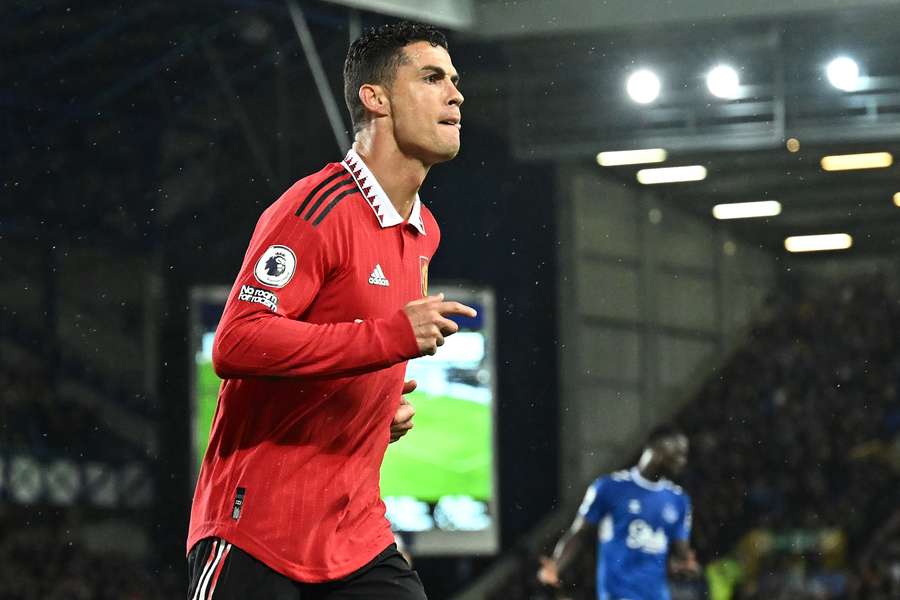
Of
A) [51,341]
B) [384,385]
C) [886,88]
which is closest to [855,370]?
[886,88]

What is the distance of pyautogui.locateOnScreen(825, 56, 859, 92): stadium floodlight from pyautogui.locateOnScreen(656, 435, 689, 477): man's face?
5.11 m

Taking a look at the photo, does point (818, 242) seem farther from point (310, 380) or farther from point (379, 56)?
point (310, 380)

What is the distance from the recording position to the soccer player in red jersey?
90.5 inches

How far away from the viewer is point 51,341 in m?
13.4

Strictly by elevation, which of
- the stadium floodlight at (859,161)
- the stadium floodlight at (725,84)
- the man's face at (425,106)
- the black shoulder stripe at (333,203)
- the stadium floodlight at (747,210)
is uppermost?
the stadium floodlight at (725,84)

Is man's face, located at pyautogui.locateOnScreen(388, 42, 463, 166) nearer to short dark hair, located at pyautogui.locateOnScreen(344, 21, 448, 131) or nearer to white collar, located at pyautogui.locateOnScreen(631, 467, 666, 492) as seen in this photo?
short dark hair, located at pyautogui.locateOnScreen(344, 21, 448, 131)

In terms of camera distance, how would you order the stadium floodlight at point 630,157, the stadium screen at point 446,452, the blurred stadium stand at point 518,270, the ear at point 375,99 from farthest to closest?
the stadium floodlight at point 630,157, the blurred stadium stand at point 518,270, the stadium screen at point 446,452, the ear at point 375,99

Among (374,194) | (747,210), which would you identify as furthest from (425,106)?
(747,210)

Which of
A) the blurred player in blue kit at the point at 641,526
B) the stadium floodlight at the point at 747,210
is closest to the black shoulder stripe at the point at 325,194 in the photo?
the blurred player in blue kit at the point at 641,526

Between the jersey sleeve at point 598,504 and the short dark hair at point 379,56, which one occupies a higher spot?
the short dark hair at point 379,56

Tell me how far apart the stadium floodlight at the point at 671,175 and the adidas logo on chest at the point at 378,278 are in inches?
433

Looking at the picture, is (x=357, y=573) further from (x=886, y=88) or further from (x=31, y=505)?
(x=31, y=505)

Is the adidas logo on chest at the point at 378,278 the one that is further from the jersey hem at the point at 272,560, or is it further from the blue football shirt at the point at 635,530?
the blue football shirt at the point at 635,530

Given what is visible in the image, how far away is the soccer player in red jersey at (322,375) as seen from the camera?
7.54ft
